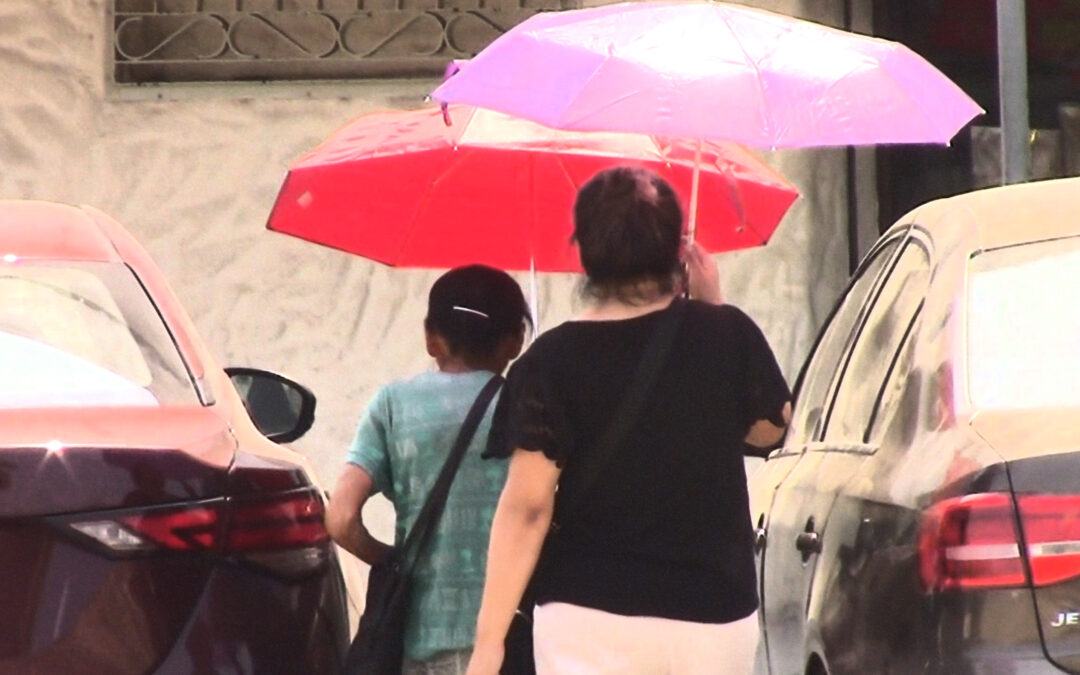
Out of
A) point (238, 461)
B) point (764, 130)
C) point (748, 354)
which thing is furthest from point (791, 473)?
point (238, 461)

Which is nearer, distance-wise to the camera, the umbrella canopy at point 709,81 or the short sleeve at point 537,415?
the short sleeve at point 537,415

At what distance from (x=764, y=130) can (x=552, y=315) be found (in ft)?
18.5

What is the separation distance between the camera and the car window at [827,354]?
5.59 meters

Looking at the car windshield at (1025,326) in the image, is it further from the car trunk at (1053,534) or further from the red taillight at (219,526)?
the red taillight at (219,526)

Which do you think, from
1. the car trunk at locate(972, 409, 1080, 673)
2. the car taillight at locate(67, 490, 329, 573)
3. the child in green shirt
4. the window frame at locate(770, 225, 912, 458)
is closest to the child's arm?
the child in green shirt

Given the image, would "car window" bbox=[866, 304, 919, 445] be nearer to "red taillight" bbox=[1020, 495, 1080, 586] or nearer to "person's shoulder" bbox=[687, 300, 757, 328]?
"person's shoulder" bbox=[687, 300, 757, 328]

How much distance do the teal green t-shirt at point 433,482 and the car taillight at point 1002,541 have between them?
1.13 m

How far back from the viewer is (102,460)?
12.6 ft

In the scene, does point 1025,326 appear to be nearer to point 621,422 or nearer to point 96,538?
point 621,422

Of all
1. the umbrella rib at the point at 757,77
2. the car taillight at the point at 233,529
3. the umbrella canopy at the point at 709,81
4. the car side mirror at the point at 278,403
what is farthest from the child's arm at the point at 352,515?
the umbrella rib at the point at 757,77

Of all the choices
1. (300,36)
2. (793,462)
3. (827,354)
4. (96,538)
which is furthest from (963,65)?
(96,538)

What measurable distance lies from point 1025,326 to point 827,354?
1.72 meters

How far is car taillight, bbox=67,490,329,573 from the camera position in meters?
3.84

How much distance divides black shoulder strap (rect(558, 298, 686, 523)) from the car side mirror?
121cm
